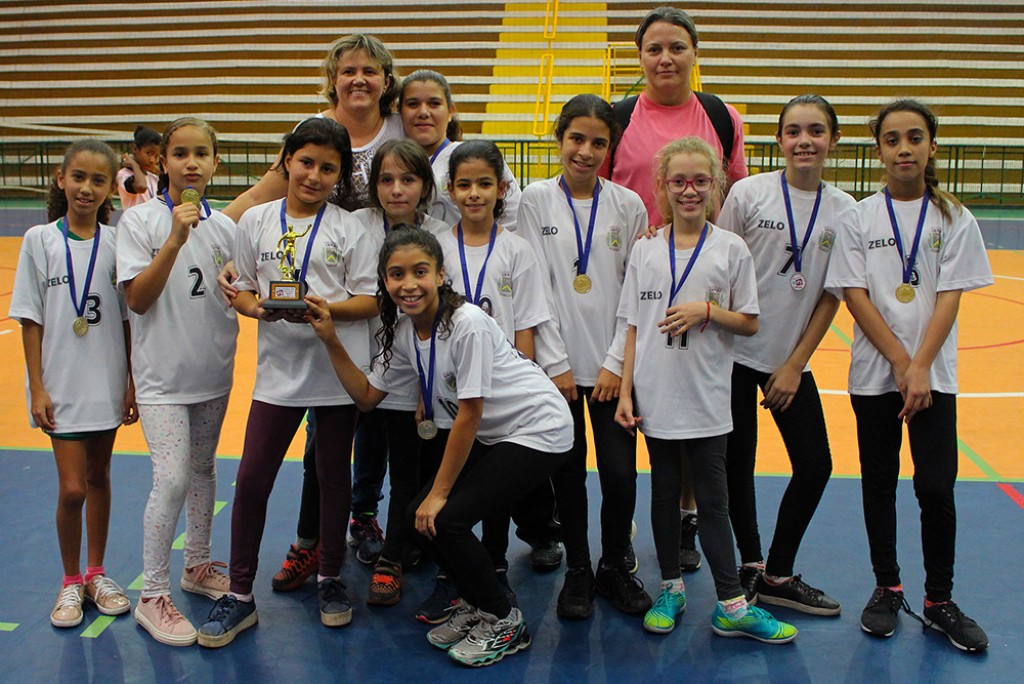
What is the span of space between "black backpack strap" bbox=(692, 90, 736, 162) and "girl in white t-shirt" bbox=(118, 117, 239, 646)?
1759 millimetres

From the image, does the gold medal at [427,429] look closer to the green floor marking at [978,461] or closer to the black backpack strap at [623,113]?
the black backpack strap at [623,113]

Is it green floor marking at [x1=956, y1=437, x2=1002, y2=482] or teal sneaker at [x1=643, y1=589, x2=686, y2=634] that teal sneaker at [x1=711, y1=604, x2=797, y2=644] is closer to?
teal sneaker at [x1=643, y1=589, x2=686, y2=634]

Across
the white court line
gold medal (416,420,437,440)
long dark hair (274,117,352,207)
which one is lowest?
the white court line

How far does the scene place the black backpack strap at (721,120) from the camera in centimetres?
353

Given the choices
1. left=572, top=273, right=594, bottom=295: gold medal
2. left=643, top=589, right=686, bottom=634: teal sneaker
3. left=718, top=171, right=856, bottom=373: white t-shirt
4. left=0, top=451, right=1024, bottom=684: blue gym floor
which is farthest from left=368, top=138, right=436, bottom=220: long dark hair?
left=643, top=589, right=686, bottom=634: teal sneaker

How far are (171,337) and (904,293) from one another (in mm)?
2375

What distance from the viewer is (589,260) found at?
330 centimetres

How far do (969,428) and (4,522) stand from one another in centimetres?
470

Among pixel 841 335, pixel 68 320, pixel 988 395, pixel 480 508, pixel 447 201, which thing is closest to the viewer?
pixel 480 508

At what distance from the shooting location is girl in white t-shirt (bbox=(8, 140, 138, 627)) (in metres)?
3.19

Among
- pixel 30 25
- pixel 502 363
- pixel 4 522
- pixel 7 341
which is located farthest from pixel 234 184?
pixel 502 363

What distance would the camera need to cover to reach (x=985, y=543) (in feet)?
12.3

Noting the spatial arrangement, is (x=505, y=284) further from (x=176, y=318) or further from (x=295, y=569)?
(x=295, y=569)

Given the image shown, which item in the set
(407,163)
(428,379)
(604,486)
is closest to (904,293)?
(604,486)
